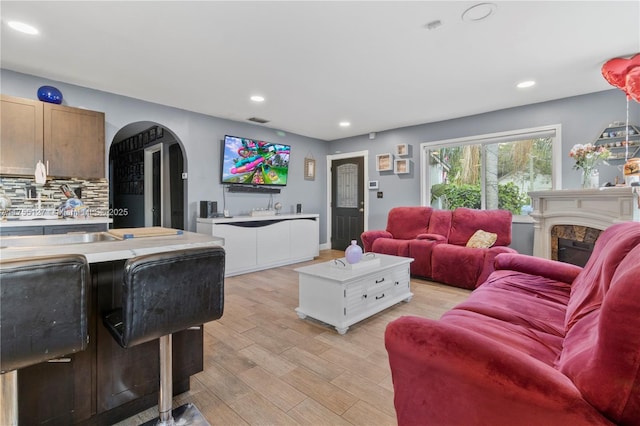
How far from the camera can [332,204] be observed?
6559mm

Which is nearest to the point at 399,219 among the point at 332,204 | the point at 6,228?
the point at 332,204

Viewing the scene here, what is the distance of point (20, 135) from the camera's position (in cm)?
297

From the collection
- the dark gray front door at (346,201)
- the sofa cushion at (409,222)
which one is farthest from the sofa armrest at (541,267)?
the dark gray front door at (346,201)

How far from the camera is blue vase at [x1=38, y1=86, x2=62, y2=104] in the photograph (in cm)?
312

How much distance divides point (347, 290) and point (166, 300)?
1.58m

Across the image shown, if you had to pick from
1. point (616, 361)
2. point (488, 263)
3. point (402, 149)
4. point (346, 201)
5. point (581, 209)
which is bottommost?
point (488, 263)

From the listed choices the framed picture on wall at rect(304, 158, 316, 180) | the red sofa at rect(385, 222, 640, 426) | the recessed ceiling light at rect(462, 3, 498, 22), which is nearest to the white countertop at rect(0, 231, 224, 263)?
the red sofa at rect(385, 222, 640, 426)

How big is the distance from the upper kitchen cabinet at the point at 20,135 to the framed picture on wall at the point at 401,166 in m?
4.84

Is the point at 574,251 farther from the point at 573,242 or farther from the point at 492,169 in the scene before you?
the point at 492,169

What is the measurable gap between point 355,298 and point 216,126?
359 centimetres

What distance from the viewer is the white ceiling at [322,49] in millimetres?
2117

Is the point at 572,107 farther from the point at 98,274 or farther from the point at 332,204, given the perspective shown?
the point at 98,274

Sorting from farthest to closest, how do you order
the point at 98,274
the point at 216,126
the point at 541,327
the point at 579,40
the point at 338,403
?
the point at 216,126, the point at 579,40, the point at 338,403, the point at 541,327, the point at 98,274

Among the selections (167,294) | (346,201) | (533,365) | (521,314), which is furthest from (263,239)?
(533,365)
